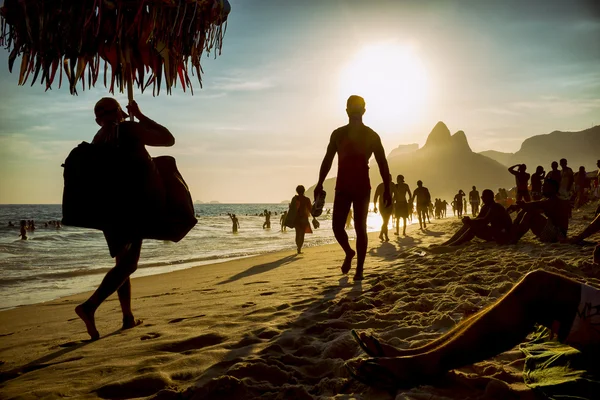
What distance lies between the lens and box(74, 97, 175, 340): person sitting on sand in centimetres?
297

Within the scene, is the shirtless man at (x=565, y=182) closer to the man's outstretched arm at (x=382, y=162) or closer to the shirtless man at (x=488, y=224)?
the shirtless man at (x=488, y=224)

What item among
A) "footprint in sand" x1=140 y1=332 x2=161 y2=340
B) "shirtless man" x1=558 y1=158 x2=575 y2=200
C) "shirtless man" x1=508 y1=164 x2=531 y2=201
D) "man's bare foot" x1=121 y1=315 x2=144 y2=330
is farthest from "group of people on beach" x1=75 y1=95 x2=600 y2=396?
"shirtless man" x1=558 y1=158 x2=575 y2=200

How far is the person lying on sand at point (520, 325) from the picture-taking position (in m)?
1.43

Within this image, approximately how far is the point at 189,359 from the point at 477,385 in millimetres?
1533

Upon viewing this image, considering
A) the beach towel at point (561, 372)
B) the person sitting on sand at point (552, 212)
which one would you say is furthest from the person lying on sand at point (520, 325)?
the person sitting on sand at point (552, 212)

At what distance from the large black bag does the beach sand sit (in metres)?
0.83

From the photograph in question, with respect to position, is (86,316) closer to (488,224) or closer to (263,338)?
(263,338)

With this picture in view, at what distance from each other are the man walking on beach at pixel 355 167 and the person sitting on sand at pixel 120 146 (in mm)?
2482

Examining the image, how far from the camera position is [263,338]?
9.05ft

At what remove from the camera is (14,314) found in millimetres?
5242

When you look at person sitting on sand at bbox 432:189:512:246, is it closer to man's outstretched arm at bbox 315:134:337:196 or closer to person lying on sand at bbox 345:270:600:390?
man's outstretched arm at bbox 315:134:337:196

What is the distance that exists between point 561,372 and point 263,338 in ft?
5.74

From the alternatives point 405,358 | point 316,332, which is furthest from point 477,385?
point 316,332

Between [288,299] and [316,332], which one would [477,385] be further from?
[288,299]
